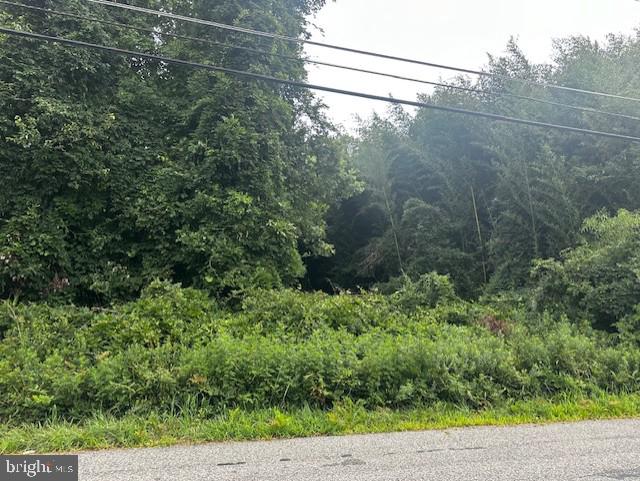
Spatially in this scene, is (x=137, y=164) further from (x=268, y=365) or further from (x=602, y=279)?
(x=602, y=279)

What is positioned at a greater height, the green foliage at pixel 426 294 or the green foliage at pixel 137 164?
the green foliage at pixel 137 164

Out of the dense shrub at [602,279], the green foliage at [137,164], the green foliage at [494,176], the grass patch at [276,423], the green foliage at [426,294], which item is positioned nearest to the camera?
the grass patch at [276,423]

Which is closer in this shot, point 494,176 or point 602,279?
point 602,279

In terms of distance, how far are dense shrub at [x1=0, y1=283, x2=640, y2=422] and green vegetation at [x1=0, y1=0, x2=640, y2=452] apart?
1.2 inches

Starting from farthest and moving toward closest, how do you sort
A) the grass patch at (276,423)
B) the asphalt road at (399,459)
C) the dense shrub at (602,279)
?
the dense shrub at (602,279), the grass patch at (276,423), the asphalt road at (399,459)

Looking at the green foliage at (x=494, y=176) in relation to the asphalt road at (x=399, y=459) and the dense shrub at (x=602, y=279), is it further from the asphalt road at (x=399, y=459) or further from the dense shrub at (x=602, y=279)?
the asphalt road at (x=399, y=459)

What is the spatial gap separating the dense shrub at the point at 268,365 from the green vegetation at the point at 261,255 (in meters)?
0.03

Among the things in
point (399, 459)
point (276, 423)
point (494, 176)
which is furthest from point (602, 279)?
point (494, 176)

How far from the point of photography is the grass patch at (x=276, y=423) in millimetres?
3375

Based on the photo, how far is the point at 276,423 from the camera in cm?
362

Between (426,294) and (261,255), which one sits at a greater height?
(261,255)

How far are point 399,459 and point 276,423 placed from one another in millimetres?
1170

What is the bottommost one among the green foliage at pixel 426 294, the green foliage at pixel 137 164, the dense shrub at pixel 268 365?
the dense shrub at pixel 268 365

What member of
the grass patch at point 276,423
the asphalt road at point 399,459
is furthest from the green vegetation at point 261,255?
the asphalt road at point 399,459
